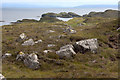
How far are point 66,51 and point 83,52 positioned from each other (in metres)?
4.63

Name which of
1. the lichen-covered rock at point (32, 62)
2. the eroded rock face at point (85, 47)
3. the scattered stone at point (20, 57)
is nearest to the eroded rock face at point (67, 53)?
the eroded rock face at point (85, 47)

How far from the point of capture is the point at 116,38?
122 feet

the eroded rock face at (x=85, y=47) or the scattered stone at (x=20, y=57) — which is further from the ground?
the eroded rock face at (x=85, y=47)

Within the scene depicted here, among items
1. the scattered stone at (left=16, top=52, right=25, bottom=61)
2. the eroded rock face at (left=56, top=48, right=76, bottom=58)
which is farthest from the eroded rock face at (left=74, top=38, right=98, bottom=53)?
the scattered stone at (left=16, top=52, right=25, bottom=61)

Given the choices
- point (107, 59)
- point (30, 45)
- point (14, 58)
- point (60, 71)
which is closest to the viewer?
point (60, 71)

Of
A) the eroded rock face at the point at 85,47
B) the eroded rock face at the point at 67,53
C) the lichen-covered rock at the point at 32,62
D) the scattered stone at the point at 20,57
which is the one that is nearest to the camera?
the lichen-covered rock at the point at 32,62

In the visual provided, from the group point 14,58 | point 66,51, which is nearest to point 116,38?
point 66,51

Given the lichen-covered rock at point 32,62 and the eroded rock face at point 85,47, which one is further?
the eroded rock face at point 85,47

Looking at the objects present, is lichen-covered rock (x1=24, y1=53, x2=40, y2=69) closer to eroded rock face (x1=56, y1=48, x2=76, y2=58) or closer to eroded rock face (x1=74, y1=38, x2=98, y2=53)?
eroded rock face (x1=56, y1=48, x2=76, y2=58)

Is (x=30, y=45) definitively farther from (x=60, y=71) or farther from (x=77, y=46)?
(x=60, y=71)

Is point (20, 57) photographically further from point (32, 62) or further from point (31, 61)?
point (32, 62)

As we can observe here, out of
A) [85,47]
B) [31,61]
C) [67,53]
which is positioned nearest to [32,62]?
[31,61]

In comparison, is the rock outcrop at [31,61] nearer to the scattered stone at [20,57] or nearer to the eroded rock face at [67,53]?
the scattered stone at [20,57]

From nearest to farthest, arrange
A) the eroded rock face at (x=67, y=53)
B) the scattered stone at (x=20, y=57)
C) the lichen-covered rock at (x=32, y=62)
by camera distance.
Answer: the lichen-covered rock at (x=32, y=62), the eroded rock face at (x=67, y=53), the scattered stone at (x=20, y=57)
